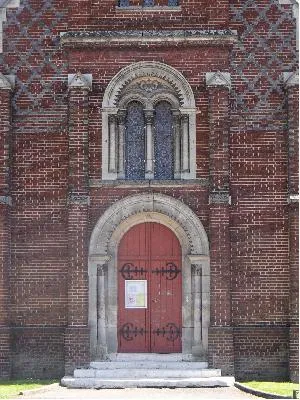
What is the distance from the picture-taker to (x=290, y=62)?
68.9 ft

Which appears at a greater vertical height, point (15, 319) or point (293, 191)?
point (293, 191)

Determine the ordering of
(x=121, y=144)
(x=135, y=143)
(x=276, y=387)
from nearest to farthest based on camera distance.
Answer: (x=276, y=387)
(x=121, y=144)
(x=135, y=143)

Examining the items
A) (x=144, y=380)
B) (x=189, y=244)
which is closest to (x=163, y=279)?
(x=189, y=244)

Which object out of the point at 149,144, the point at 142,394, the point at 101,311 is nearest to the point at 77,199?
the point at 149,144

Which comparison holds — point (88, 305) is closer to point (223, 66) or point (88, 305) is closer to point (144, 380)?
point (144, 380)

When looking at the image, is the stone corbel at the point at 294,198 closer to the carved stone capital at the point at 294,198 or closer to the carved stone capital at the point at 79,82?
the carved stone capital at the point at 294,198

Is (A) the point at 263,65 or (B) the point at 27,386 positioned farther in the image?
(A) the point at 263,65

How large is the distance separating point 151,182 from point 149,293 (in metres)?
2.42

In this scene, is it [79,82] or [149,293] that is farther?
[149,293]

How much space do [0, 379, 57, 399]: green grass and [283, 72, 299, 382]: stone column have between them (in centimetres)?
512

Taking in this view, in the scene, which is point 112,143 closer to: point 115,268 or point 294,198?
point 115,268

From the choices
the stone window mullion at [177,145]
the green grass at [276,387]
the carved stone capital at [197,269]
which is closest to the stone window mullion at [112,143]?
the stone window mullion at [177,145]

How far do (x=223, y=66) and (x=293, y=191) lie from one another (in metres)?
3.10

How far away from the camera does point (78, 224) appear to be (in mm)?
20328
